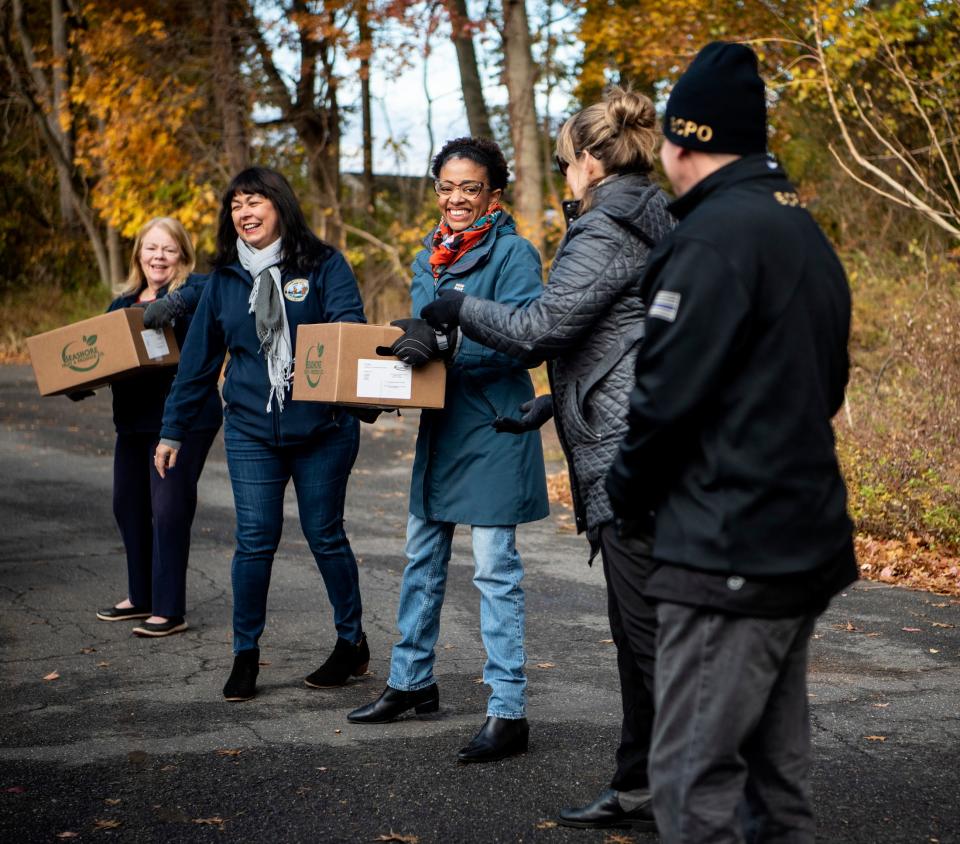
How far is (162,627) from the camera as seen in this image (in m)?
6.20

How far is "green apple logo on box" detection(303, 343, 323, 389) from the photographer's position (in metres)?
4.50

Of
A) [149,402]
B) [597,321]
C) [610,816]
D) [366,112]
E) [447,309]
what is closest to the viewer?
[597,321]

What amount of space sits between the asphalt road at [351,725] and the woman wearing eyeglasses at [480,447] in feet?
1.23

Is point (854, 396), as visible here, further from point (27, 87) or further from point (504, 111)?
point (27, 87)

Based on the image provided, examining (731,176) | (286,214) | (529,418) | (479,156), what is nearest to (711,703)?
(731,176)

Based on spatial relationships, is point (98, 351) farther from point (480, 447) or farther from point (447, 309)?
point (447, 309)

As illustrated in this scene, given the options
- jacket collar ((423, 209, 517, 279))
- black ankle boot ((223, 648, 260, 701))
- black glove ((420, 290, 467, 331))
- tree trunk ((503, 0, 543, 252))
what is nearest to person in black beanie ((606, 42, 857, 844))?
black glove ((420, 290, 467, 331))

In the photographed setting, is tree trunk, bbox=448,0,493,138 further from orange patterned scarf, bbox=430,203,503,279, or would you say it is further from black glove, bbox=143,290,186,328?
orange patterned scarf, bbox=430,203,503,279

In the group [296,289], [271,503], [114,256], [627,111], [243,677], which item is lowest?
[243,677]

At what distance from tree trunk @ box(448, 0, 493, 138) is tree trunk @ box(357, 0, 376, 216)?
7.86 feet

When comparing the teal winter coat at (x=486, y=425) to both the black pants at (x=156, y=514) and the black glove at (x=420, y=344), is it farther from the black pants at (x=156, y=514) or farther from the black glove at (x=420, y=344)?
the black pants at (x=156, y=514)

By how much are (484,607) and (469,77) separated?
15812 mm

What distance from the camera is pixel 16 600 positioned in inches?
271

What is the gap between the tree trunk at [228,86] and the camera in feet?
73.2
